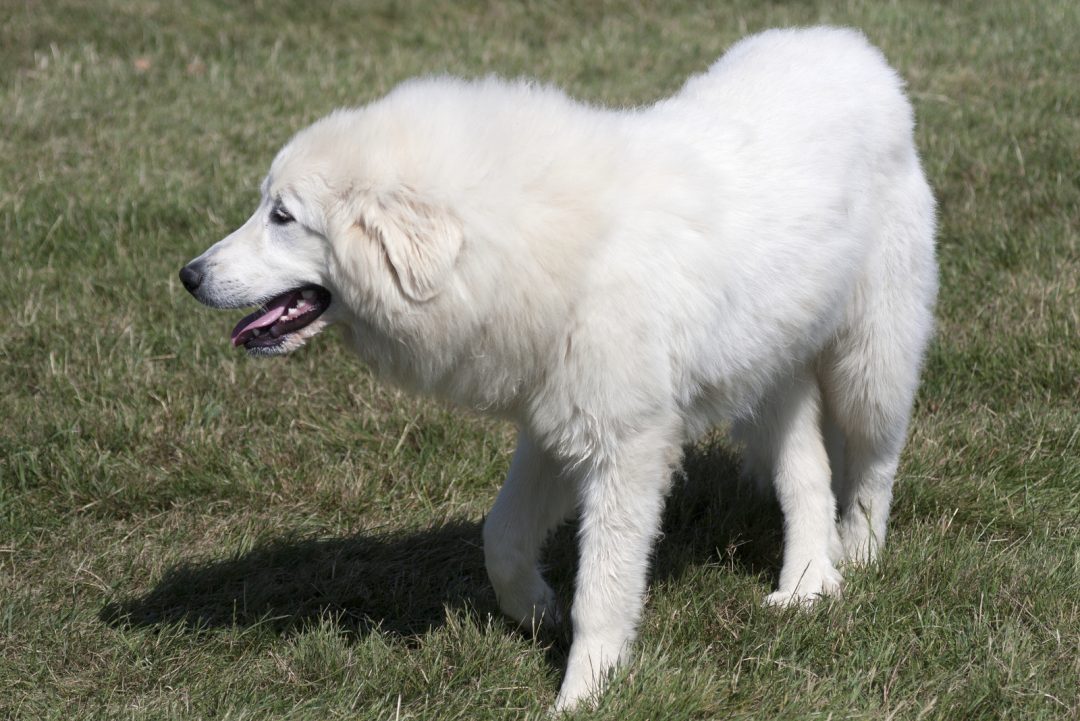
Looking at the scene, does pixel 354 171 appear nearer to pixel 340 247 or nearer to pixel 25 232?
pixel 340 247

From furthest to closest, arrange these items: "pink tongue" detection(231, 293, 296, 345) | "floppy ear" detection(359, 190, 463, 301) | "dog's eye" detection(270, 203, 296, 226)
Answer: "pink tongue" detection(231, 293, 296, 345)
"dog's eye" detection(270, 203, 296, 226)
"floppy ear" detection(359, 190, 463, 301)

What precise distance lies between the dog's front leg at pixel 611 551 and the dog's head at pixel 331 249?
649mm

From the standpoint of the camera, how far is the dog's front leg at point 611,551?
10.1ft

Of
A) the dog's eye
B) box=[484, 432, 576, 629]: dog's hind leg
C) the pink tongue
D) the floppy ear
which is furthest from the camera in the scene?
box=[484, 432, 576, 629]: dog's hind leg

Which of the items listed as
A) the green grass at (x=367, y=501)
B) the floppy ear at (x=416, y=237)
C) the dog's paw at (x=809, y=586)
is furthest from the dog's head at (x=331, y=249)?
the dog's paw at (x=809, y=586)

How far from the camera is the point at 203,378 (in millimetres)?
4660

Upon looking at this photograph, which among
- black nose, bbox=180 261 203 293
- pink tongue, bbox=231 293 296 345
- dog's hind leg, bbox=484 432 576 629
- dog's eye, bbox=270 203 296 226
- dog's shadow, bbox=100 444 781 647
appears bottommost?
dog's shadow, bbox=100 444 781 647

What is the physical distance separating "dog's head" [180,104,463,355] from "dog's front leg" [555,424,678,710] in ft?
2.13

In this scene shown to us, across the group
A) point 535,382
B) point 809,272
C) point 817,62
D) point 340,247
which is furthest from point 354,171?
point 817,62

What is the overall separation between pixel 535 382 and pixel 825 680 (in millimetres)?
1021

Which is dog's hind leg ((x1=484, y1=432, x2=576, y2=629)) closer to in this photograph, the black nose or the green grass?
the green grass

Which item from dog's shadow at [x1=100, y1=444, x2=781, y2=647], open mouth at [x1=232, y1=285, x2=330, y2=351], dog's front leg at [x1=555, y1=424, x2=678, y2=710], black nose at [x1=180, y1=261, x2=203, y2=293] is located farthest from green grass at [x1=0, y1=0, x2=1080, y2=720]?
black nose at [x1=180, y1=261, x2=203, y2=293]

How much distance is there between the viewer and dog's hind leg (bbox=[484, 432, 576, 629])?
3.44m

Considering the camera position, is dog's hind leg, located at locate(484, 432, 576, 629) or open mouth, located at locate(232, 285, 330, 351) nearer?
open mouth, located at locate(232, 285, 330, 351)
